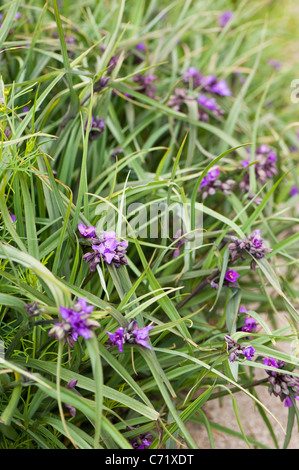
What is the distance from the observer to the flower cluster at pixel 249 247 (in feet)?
3.40

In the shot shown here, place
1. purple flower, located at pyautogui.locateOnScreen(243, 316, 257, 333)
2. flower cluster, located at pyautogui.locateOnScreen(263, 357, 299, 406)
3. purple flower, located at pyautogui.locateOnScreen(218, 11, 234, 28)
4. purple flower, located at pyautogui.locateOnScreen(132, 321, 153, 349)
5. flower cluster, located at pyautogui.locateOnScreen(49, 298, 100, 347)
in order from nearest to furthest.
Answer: flower cluster, located at pyautogui.locateOnScreen(49, 298, 100, 347) → purple flower, located at pyautogui.locateOnScreen(132, 321, 153, 349) → flower cluster, located at pyautogui.locateOnScreen(263, 357, 299, 406) → purple flower, located at pyautogui.locateOnScreen(243, 316, 257, 333) → purple flower, located at pyautogui.locateOnScreen(218, 11, 234, 28)

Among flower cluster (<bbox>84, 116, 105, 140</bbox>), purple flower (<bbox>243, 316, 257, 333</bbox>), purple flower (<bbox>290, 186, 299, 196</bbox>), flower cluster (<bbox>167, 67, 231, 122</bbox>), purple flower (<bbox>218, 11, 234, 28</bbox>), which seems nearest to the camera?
purple flower (<bbox>243, 316, 257, 333</bbox>)

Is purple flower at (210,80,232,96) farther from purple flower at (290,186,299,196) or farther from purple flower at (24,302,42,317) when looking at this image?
purple flower at (24,302,42,317)

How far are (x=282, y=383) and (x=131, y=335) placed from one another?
375mm

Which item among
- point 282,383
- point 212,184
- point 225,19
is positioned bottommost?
point 282,383

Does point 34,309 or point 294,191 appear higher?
point 294,191

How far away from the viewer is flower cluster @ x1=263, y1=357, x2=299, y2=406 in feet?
3.33

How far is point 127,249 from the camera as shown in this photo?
50.3 inches

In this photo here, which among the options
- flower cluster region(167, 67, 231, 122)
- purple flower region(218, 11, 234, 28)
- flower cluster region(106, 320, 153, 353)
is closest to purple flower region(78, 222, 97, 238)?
flower cluster region(106, 320, 153, 353)

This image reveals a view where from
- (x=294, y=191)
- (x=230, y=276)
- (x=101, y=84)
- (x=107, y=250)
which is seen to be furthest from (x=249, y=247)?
(x=294, y=191)

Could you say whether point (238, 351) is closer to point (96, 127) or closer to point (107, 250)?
point (107, 250)

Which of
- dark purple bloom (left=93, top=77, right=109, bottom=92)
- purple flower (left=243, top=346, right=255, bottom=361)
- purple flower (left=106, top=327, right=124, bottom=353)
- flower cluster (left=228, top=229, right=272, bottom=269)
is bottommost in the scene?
purple flower (left=243, top=346, right=255, bottom=361)

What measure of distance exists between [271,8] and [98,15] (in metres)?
1.21

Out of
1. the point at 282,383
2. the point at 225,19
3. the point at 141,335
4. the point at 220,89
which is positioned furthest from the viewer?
the point at 225,19
